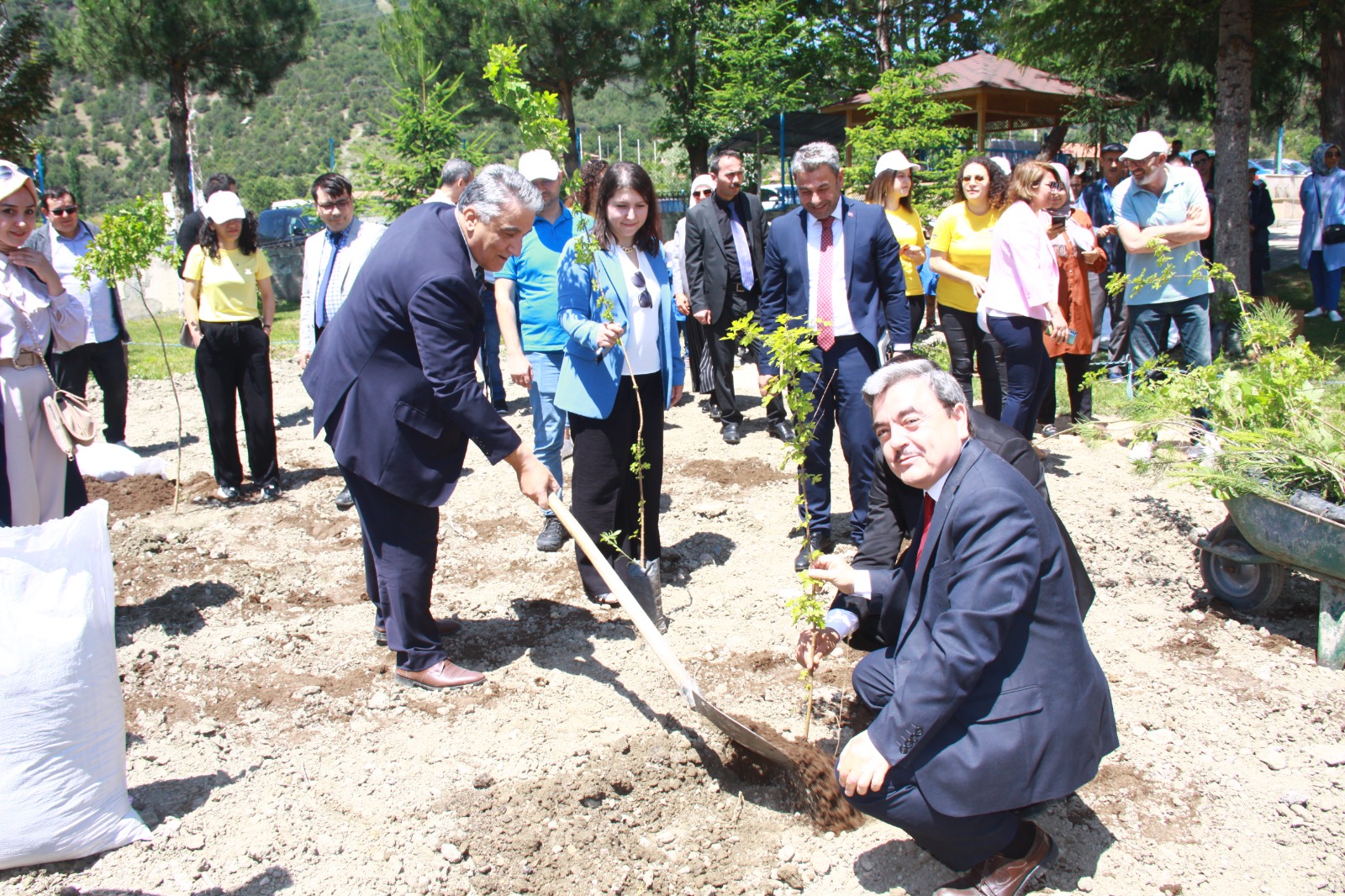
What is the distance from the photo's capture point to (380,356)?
10.5 ft

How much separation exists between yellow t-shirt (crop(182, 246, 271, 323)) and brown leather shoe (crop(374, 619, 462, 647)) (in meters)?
2.49

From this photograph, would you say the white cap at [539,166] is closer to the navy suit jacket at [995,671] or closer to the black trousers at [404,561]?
the black trousers at [404,561]

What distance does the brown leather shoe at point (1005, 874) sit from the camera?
2.35 meters

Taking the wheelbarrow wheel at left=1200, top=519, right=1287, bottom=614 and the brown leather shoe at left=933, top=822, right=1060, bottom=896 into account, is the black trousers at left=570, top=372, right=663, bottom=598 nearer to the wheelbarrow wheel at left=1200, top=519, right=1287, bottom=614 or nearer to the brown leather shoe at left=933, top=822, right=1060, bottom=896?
the brown leather shoe at left=933, top=822, right=1060, bottom=896

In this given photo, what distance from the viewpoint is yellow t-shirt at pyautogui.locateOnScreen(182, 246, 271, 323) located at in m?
5.43

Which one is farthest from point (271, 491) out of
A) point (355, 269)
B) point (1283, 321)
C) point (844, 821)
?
point (1283, 321)

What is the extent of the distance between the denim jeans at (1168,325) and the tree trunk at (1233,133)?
3.52 m

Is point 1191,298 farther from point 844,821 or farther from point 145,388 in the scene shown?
point 145,388

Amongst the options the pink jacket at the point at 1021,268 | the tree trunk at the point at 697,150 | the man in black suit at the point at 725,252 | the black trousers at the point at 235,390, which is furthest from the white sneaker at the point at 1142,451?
the tree trunk at the point at 697,150

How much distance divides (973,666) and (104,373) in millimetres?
6232

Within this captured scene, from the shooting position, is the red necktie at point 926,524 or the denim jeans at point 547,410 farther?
the denim jeans at point 547,410

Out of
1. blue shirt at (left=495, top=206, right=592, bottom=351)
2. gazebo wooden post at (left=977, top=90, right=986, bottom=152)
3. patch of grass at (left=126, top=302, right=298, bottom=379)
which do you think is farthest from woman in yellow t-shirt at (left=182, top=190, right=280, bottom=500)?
gazebo wooden post at (left=977, top=90, right=986, bottom=152)

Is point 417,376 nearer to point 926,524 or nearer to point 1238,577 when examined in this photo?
point 926,524

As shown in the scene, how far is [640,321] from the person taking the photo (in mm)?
4031
